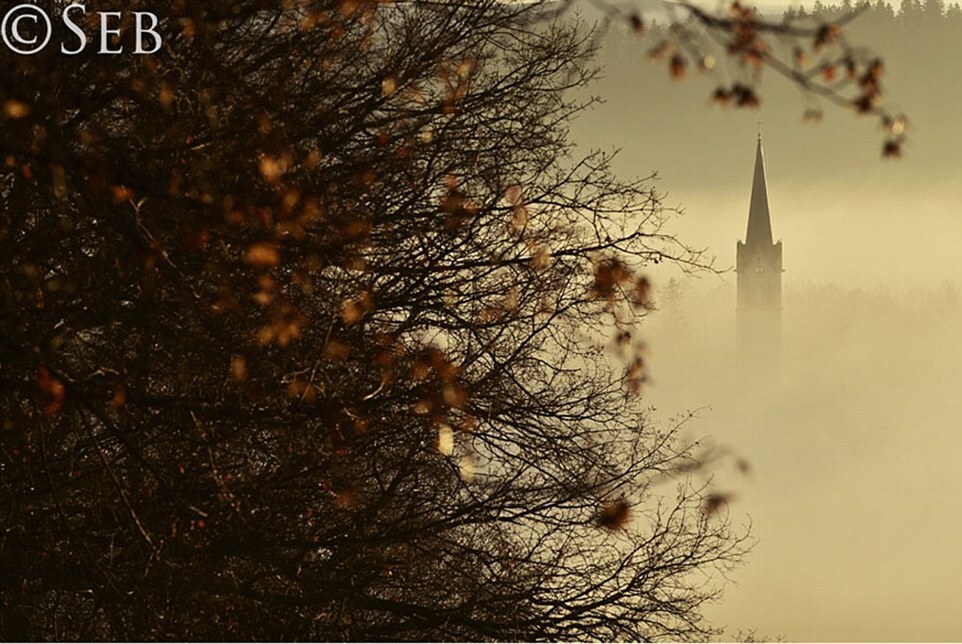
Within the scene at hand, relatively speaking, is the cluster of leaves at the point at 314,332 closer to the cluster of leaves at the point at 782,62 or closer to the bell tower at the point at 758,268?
the cluster of leaves at the point at 782,62

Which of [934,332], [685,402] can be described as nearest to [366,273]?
[685,402]

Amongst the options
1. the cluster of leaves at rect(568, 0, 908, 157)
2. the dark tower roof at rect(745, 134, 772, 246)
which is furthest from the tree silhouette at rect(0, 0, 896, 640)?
the dark tower roof at rect(745, 134, 772, 246)

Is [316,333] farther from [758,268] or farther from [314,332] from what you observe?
[758,268]

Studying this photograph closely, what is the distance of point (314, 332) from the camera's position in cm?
764

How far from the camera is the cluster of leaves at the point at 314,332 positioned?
6219mm

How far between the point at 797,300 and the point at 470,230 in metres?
140

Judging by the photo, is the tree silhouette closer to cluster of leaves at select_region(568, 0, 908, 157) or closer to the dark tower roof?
cluster of leaves at select_region(568, 0, 908, 157)

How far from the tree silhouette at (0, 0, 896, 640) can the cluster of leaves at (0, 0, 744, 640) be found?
0.03 m

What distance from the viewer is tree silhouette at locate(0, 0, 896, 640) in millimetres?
6219

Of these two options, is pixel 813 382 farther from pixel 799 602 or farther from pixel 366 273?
pixel 366 273

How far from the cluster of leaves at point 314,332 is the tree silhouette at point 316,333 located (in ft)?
0.10

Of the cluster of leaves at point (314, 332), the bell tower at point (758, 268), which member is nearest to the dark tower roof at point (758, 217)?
the bell tower at point (758, 268)

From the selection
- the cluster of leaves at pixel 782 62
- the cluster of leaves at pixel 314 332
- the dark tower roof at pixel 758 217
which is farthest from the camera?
the dark tower roof at pixel 758 217

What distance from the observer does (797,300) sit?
145375 mm
